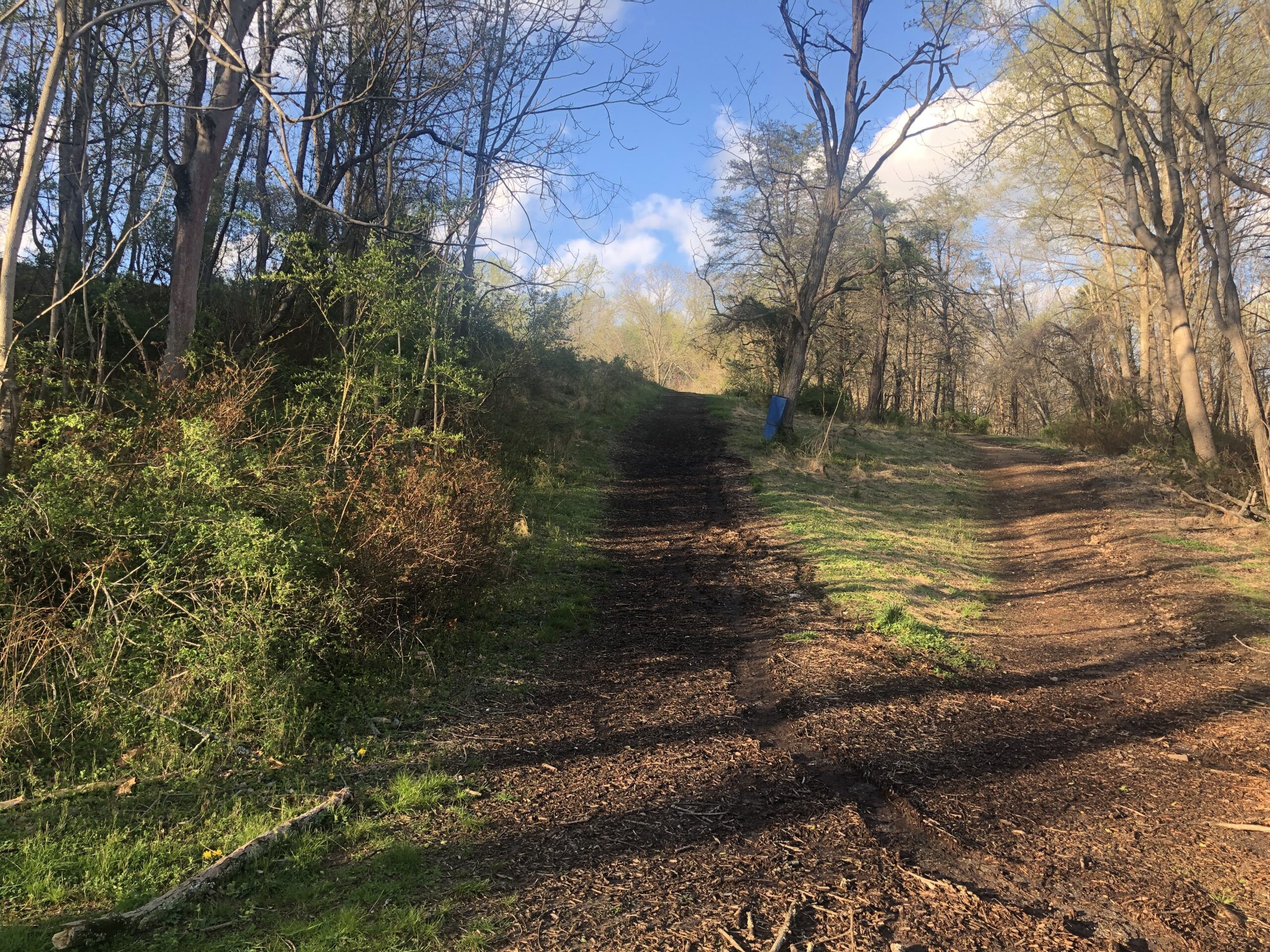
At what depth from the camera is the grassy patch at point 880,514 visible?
7.52 meters

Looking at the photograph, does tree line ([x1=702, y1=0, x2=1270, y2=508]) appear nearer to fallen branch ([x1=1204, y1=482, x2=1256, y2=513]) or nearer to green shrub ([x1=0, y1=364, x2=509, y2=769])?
fallen branch ([x1=1204, y1=482, x2=1256, y2=513])

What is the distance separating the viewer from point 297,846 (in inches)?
119

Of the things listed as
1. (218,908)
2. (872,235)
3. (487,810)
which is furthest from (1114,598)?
(872,235)

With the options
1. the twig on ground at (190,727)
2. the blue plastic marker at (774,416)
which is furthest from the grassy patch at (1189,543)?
the twig on ground at (190,727)

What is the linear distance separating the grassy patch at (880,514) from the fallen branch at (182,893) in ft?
17.0

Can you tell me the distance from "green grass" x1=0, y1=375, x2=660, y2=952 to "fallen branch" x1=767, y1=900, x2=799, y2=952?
104 cm

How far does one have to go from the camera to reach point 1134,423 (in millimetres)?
16453

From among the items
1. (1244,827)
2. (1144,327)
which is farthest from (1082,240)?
(1244,827)

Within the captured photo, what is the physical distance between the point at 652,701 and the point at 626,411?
1713 centimetres

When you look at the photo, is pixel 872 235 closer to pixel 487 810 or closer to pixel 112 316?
pixel 112 316

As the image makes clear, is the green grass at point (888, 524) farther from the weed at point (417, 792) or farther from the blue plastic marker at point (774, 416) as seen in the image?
the weed at point (417, 792)

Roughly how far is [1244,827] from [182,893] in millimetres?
4790

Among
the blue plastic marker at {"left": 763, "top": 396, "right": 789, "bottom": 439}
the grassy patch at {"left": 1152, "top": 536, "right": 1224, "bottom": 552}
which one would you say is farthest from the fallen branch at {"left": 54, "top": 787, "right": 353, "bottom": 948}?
the blue plastic marker at {"left": 763, "top": 396, "right": 789, "bottom": 439}

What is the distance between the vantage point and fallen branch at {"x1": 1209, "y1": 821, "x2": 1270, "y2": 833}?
330 cm
